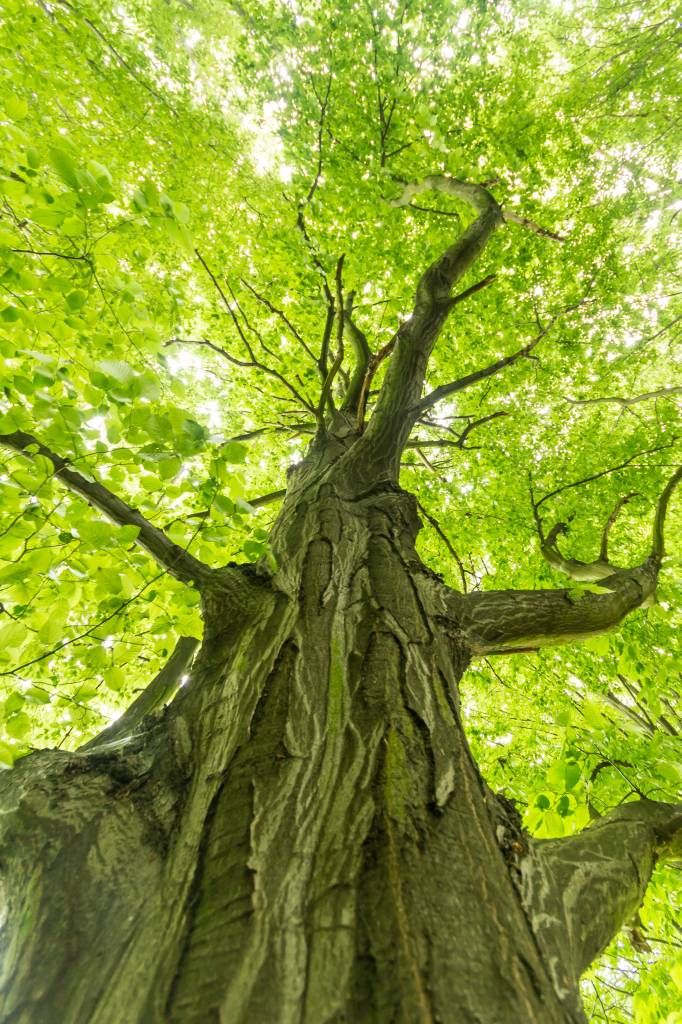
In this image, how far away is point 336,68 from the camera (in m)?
6.22

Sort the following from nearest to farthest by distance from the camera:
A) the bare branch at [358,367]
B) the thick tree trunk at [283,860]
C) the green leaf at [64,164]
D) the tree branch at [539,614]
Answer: the thick tree trunk at [283,860] → the green leaf at [64,164] → the tree branch at [539,614] → the bare branch at [358,367]

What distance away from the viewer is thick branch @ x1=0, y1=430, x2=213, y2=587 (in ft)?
6.37

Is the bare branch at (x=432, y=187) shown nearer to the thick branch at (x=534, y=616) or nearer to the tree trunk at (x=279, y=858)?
the thick branch at (x=534, y=616)

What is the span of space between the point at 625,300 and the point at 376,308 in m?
3.73

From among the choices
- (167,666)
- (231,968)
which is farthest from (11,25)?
(231,968)

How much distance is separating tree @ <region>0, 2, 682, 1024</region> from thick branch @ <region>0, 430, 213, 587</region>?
0.6 inches

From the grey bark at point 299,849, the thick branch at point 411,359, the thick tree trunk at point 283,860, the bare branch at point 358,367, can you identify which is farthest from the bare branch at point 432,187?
the thick tree trunk at point 283,860

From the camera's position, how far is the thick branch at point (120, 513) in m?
1.94

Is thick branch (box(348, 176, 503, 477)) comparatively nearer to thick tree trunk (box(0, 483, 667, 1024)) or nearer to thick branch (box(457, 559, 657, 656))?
thick branch (box(457, 559, 657, 656))

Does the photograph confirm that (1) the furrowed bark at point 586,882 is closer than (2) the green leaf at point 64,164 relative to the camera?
Yes

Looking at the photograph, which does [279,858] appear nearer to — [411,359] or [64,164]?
[64,164]

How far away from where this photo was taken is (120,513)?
2.04m

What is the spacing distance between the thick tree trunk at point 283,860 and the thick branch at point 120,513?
0.36m

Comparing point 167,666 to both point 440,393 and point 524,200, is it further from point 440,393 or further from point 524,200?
point 524,200
